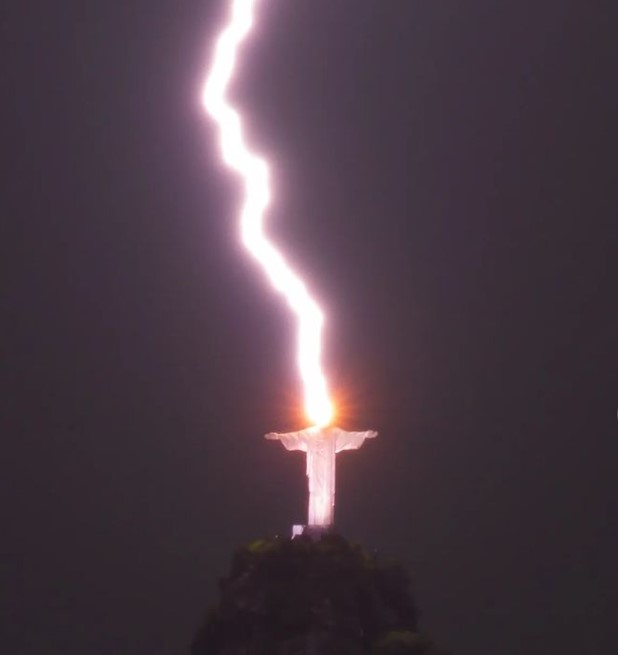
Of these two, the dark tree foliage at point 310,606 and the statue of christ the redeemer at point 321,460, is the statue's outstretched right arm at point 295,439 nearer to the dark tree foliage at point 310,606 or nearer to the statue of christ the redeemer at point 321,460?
the statue of christ the redeemer at point 321,460

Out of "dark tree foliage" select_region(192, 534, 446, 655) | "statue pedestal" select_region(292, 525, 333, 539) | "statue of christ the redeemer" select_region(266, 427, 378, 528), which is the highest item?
"statue of christ the redeemer" select_region(266, 427, 378, 528)

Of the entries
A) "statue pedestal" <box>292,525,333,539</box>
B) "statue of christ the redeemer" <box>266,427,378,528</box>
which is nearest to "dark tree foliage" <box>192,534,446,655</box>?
"statue pedestal" <box>292,525,333,539</box>

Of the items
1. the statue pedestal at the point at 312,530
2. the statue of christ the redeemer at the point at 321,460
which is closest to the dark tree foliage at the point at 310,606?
the statue pedestal at the point at 312,530

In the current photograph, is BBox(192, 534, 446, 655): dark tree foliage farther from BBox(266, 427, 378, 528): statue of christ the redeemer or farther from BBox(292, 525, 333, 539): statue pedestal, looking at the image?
BBox(266, 427, 378, 528): statue of christ the redeemer

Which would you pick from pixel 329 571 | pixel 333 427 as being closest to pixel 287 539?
pixel 329 571

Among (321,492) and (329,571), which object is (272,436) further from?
(329,571)

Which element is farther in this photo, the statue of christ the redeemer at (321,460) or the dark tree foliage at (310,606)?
the statue of christ the redeemer at (321,460)

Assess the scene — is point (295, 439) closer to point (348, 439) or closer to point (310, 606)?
point (348, 439)
